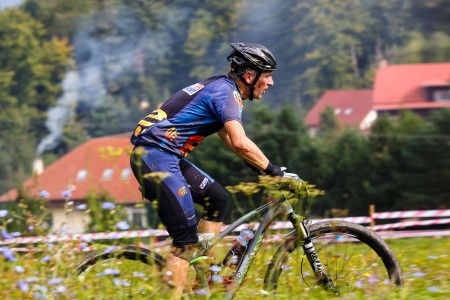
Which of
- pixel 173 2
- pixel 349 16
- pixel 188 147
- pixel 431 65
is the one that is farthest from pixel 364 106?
pixel 188 147

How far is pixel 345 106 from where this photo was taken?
8444cm

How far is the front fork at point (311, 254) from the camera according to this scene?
561cm

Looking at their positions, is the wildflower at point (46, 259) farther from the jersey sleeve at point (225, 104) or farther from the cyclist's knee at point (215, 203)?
the jersey sleeve at point (225, 104)

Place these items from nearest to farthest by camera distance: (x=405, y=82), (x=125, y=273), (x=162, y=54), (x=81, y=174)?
1. (x=125, y=273)
2. (x=81, y=174)
3. (x=405, y=82)
4. (x=162, y=54)

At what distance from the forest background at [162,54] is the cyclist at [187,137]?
200 feet

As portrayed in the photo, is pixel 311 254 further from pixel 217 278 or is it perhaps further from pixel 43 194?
→ pixel 43 194

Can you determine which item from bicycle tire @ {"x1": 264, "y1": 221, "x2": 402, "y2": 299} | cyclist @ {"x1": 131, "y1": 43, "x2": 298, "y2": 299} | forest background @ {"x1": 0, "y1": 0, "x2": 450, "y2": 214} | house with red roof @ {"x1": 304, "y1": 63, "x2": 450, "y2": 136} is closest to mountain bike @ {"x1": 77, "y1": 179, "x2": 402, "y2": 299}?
bicycle tire @ {"x1": 264, "y1": 221, "x2": 402, "y2": 299}

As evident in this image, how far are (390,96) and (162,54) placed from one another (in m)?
26.8

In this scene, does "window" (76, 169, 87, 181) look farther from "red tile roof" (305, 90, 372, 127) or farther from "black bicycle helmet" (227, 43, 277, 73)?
"black bicycle helmet" (227, 43, 277, 73)

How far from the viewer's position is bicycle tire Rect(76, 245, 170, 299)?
519cm

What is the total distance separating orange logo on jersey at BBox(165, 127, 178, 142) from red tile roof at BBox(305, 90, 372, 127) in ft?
243

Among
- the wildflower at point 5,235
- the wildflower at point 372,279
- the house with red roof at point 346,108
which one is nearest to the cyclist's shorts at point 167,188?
the wildflower at point 5,235

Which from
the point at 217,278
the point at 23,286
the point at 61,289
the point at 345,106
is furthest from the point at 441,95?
the point at 23,286

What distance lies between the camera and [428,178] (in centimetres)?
5772
